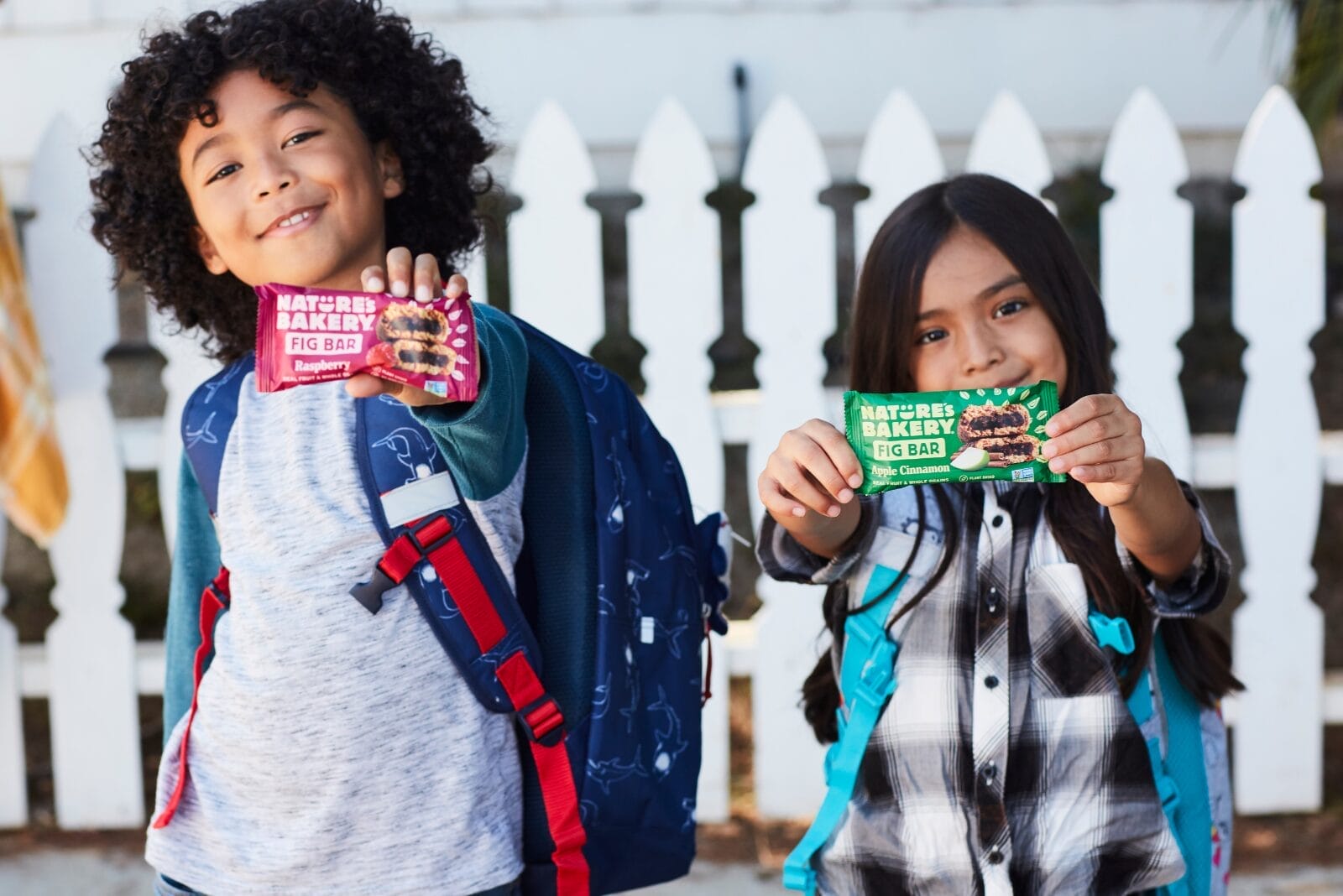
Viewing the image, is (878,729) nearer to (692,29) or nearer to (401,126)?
(401,126)

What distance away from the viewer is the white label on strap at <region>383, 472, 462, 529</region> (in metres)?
1.62

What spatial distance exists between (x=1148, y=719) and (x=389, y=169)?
1250 millimetres

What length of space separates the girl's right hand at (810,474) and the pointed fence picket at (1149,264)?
6.09 ft

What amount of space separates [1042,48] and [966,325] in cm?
345

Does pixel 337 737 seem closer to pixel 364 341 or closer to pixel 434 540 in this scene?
pixel 434 540

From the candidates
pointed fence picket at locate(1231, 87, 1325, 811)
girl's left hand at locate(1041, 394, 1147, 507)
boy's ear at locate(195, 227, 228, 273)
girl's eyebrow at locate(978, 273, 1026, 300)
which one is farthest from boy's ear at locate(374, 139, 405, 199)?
pointed fence picket at locate(1231, 87, 1325, 811)

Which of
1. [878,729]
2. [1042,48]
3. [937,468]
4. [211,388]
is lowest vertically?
[878,729]

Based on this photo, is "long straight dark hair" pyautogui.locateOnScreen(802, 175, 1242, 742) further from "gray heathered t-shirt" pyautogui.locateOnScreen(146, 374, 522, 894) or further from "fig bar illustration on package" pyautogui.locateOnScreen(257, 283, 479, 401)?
"fig bar illustration on package" pyautogui.locateOnScreen(257, 283, 479, 401)

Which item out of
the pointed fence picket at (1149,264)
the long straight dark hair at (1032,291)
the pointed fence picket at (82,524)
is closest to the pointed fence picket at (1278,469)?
the pointed fence picket at (1149,264)

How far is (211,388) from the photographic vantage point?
1.82 metres

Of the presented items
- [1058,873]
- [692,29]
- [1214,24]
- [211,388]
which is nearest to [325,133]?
[211,388]

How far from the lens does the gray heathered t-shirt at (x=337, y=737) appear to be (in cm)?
161

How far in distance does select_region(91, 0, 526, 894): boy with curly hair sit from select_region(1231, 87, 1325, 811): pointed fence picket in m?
2.21

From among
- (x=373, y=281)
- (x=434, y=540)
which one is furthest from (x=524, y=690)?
(x=373, y=281)
